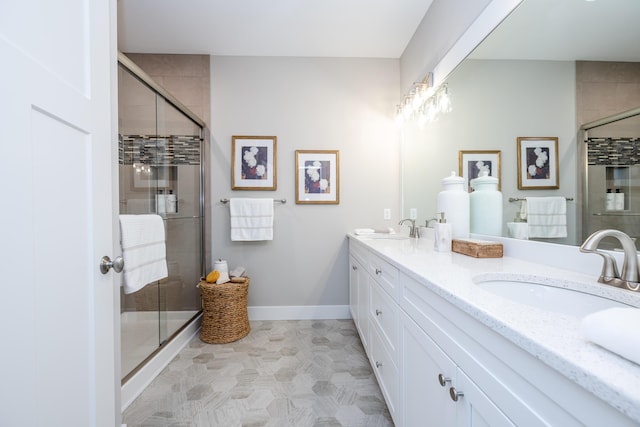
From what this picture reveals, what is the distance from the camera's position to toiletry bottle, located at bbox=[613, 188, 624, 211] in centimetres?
74

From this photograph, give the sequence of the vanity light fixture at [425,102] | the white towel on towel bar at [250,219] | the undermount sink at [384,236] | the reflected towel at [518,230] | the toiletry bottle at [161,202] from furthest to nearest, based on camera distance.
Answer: the white towel on towel bar at [250,219] → the undermount sink at [384,236] → the toiletry bottle at [161,202] → the vanity light fixture at [425,102] → the reflected towel at [518,230]

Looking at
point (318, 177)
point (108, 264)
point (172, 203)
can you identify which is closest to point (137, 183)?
point (172, 203)

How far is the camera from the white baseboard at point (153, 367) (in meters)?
1.42

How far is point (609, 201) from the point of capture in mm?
780

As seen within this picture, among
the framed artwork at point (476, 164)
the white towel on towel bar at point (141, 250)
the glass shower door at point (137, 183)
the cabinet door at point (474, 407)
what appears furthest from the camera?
the glass shower door at point (137, 183)

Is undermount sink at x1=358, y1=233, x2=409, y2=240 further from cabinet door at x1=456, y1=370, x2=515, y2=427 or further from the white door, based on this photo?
the white door

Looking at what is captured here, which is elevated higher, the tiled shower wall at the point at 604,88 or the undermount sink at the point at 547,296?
the tiled shower wall at the point at 604,88

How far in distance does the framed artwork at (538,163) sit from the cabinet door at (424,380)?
0.74 metres

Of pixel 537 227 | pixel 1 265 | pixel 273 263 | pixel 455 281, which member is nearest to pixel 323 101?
pixel 273 263

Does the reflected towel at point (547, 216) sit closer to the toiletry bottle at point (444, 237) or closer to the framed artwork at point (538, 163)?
the framed artwork at point (538, 163)

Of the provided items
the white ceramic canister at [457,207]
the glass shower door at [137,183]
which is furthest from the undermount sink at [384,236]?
the glass shower door at [137,183]

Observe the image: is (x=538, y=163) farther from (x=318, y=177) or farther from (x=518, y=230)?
(x=318, y=177)

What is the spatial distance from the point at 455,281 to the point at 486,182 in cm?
80

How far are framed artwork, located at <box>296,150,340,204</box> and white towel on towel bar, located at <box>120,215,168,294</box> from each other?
1.26 metres
